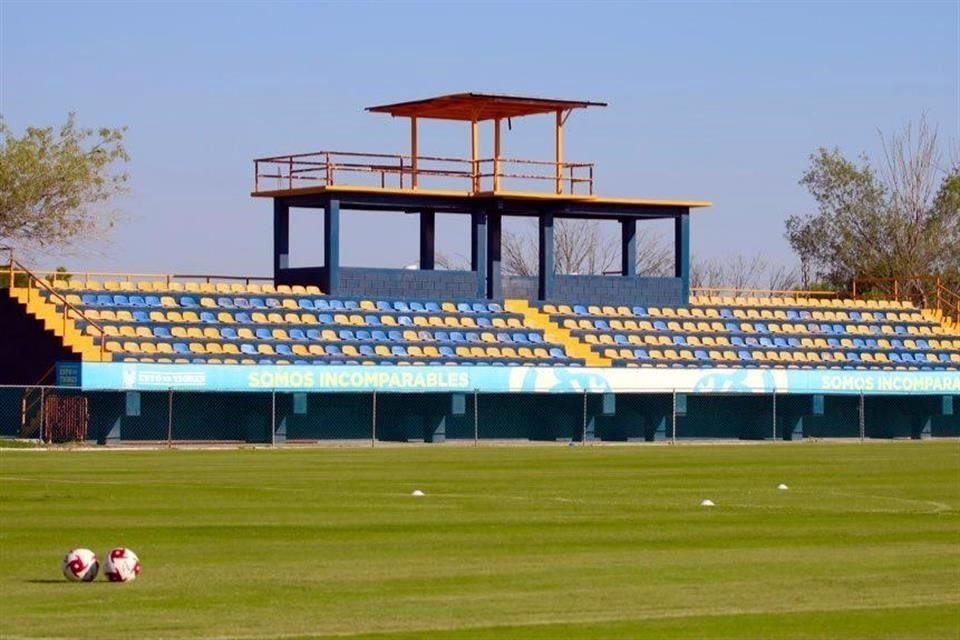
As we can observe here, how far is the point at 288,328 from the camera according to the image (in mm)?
60906

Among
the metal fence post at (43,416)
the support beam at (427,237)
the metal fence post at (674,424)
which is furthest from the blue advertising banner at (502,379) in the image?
the support beam at (427,237)

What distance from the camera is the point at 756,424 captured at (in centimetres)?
Answer: 6662

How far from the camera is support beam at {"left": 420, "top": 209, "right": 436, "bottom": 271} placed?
224 ft

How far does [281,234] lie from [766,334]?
16.7 m

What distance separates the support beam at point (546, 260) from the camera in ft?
227

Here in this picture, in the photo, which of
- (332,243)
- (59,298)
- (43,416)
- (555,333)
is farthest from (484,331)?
(43,416)

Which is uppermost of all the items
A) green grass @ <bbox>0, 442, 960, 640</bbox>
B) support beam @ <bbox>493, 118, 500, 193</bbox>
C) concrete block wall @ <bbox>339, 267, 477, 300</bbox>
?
support beam @ <bbox>493, 118, 500, 193</bbox>

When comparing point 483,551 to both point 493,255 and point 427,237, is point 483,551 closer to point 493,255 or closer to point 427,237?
point 427,237

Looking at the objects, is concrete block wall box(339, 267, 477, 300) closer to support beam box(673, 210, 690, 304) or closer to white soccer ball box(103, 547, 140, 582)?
support beam box(673, 210, 690, 304)

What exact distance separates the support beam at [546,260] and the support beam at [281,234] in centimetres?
848

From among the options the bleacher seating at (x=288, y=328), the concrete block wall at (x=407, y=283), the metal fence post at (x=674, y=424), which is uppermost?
the concrete block wall at (x=407, y=283)

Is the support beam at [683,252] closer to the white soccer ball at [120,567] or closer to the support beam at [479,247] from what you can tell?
the support beam at [479,247]

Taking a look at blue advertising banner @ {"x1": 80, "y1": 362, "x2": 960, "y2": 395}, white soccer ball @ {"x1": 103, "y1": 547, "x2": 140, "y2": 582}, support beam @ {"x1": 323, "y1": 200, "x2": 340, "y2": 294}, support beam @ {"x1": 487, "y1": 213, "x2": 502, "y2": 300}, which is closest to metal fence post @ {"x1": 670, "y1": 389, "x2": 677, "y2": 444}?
blue advertising banner @ {"x1": 80, "y1": 362, "x2": 960, "y2": 395}

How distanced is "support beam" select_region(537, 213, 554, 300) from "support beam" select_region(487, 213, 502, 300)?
1485 mm
